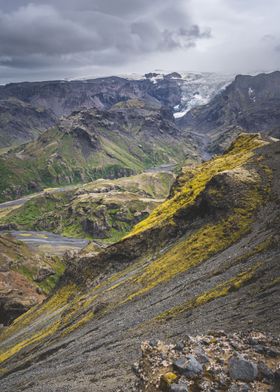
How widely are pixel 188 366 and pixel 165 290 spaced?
3247 centimetres

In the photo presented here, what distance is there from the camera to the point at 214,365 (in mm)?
29312

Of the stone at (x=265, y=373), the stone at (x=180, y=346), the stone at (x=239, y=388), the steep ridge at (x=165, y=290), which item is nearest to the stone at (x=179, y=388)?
the stone at (x=239, y=388)

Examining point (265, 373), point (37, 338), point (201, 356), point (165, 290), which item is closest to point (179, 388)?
point (201, 356)

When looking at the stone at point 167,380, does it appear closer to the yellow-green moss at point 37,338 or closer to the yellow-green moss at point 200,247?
the yellow-green moss at point 200,247

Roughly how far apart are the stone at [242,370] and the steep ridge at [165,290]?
6582 millimetres

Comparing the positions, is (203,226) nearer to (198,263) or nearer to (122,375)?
(198,263)

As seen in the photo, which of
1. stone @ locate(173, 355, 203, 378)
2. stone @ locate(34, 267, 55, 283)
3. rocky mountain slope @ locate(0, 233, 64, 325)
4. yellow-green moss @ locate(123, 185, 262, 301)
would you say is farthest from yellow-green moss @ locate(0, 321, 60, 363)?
stone @ locate(34, 267, 55, 283)

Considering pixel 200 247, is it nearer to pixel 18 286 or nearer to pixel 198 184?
pixel 198 184

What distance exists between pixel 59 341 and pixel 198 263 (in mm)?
25430

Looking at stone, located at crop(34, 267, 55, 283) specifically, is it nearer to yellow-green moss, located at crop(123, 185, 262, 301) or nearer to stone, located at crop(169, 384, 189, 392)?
yellow-green moss, located at crop(123, 185, 262, 301)

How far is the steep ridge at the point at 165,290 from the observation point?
4422cm

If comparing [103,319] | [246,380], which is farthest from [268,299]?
[103,319]

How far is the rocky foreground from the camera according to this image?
88.9ft

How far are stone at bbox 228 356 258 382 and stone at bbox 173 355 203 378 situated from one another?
2.31m
